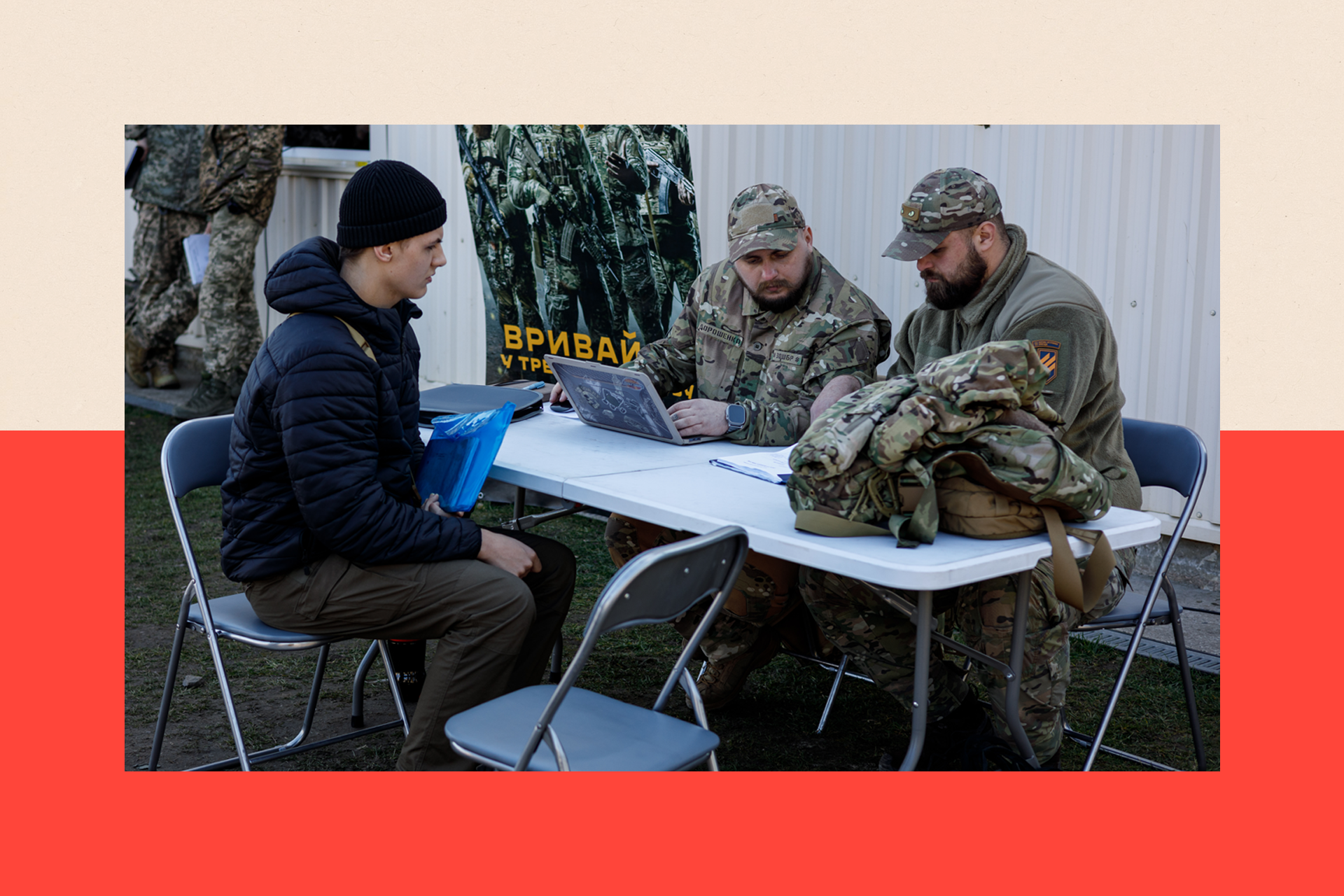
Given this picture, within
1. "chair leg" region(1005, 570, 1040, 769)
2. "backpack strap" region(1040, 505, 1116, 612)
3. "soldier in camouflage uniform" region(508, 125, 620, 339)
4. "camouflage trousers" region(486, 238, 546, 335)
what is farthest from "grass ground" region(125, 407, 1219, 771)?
"camouflage trousers" region(486, 238, 546, 335)

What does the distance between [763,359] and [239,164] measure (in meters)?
5.40

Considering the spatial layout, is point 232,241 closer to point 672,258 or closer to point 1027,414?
point 672,258

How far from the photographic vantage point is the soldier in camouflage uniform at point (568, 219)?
598 centimetres

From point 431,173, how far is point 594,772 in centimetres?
553

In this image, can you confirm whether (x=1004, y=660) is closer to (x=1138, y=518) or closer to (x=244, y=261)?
(x=1138, y=518)

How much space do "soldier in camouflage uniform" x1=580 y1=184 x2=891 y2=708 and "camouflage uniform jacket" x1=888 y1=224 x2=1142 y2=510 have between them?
40 centimetres

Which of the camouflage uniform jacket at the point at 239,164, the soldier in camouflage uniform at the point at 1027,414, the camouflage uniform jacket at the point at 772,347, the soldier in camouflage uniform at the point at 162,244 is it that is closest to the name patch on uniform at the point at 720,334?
the camouflage uniform jacket at the point at 772,347

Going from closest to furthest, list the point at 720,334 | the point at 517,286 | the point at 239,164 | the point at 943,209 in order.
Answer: the point at 943,209, the point at 720,334, the point at 517,286, the point at 239,164

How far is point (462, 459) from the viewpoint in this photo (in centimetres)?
293

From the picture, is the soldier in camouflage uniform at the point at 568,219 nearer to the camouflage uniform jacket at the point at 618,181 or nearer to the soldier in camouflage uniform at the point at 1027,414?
the camouflage uniform jacket at the point at 618,181

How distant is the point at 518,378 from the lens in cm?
673

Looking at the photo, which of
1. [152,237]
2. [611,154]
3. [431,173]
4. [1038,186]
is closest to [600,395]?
[1038,186]

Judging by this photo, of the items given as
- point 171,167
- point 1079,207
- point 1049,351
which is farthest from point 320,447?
point 171,167

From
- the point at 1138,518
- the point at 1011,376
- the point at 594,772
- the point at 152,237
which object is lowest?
the point at 594,772
